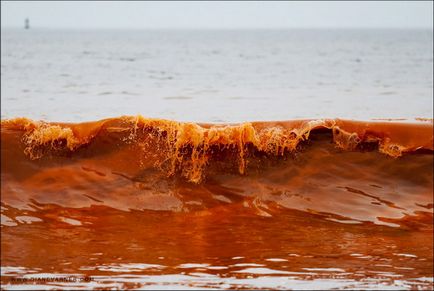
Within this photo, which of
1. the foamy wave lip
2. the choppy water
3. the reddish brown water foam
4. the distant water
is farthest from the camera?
the distant water

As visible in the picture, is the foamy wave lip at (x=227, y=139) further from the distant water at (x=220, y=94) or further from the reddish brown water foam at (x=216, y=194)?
the distant water at (x=220, y=94)

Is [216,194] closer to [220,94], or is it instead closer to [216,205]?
[216,205]

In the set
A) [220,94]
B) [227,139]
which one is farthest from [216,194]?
[220,94]

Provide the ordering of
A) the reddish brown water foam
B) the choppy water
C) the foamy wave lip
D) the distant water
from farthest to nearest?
the distant water, the foamy wave lip, the reddish brown water foam, the choppy water

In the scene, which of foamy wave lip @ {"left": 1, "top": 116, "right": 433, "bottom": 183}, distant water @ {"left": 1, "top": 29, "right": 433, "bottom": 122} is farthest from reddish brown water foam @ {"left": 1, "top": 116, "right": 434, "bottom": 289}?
distant water @ {"left": 1, "top": 29, "right": 433, "bottom": 122}

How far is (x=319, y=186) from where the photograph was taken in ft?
20.1

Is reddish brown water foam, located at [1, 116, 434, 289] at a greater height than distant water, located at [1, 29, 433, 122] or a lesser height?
lesser

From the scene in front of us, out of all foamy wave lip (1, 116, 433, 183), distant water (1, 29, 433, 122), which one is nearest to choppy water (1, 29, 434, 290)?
foamy wave lip (1, 116, 433, 183)

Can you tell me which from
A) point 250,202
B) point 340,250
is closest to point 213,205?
point 250,202

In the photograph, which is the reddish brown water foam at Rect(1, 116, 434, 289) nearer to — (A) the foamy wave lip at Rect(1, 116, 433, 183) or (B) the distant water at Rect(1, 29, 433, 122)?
(A) the foamy wave lip at Rect(1, 116, 433, 183)

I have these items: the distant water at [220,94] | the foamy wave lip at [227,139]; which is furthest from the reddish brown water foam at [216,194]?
the distant water at [220,94]

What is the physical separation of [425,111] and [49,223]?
10802 millimetres

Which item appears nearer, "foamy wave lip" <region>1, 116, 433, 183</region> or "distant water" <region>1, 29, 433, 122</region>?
"foamy wave lip" <region>1, 116, 433, 183</region>

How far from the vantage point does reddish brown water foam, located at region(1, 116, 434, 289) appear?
16.2ft
